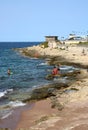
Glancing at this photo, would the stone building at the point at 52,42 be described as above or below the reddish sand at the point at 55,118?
above

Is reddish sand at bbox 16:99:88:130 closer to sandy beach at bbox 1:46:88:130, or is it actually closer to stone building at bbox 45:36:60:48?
sandy beach at bbox 1:46:88:130

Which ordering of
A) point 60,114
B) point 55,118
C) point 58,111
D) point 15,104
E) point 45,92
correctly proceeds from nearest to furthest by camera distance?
1. point 55,118
2. point 60,114
3. point 58,111
4. point 15,104
5. point 45,92

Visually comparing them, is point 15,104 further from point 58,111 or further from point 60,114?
point 60,114

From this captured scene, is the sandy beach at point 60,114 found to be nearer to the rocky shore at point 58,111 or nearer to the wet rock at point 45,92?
the rocky shore at point 58,111

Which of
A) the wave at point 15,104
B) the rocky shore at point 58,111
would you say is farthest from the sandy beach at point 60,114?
the wave at point 15,104

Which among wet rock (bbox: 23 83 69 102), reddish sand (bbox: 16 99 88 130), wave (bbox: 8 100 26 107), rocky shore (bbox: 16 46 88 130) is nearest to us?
reddish sand (bbox: 16 99 88 130)

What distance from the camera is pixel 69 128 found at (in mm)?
18344

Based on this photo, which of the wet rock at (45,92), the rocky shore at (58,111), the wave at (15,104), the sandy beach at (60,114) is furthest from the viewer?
the wet rock at (45,92)

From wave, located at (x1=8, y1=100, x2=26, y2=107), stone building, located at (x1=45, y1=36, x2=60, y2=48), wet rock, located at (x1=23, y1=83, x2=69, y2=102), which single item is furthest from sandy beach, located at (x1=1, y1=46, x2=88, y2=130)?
stone building, located at (x1=45, y1=36, x2=60, y2=48)

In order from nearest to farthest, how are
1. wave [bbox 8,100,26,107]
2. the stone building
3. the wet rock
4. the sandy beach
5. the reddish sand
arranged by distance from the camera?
1. the reddish sand
2. the sandy beach
3. wave [bbox 8,100,26,107]
4. the wet rock
5. the stone building

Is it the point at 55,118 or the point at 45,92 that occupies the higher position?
the point at 55,118

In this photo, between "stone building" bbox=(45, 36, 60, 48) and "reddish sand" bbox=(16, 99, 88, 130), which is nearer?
"reddish sand" bbox=(16, 99, 88, 130)

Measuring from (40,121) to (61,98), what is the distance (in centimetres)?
678

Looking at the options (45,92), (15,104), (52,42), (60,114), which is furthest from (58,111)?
(52,42)
